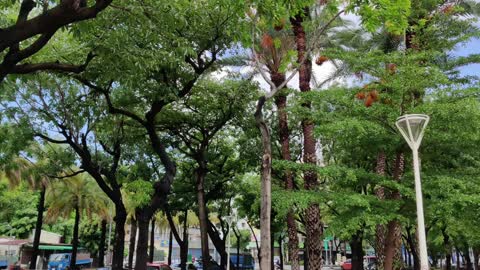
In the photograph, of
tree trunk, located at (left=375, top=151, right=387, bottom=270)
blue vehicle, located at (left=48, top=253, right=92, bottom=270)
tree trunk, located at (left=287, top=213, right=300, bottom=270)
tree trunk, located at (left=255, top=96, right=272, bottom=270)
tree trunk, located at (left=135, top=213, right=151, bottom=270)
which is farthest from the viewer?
blue vehicle, located at (left=48, top=253, right=92, bottom=270)

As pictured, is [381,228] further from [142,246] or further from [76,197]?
[76,197]

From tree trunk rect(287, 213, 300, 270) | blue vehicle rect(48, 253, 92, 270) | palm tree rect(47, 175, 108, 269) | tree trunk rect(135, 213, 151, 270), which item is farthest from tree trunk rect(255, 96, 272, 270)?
blue vehicle rect(48, 253, 92, 270)

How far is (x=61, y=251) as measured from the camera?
42.6 meters

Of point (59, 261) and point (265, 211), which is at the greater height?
point (265, 211)

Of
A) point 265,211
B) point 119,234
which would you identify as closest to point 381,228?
point 265,211

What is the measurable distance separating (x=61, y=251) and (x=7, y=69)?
39.1 m

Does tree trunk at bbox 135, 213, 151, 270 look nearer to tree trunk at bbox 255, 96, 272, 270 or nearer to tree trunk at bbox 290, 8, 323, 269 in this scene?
tree trunk at bbox 290, 8, 323, 269

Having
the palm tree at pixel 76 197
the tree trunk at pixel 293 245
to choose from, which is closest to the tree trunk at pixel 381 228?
the tree trunk at pixel 293 245

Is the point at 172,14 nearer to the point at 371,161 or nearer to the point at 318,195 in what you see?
the point at 318,195

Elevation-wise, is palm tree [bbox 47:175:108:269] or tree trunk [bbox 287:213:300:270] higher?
palm tree [bbox 47:175:108:269]

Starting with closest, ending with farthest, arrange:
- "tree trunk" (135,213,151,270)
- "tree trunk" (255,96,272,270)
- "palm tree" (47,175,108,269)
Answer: "tree trunk" (255,96,272,270) → "tree trunk" (135,213,151,270) → "palm tree" (47,175,108,269)

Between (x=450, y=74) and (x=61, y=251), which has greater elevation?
(x=450, y=74)

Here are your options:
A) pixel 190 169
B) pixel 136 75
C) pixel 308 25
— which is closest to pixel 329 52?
pixel 308 25

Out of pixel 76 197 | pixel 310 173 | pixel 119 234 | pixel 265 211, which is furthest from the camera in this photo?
pixel 76 197
